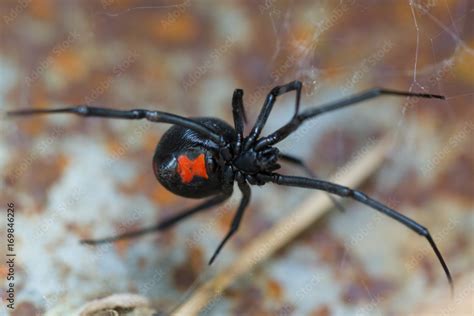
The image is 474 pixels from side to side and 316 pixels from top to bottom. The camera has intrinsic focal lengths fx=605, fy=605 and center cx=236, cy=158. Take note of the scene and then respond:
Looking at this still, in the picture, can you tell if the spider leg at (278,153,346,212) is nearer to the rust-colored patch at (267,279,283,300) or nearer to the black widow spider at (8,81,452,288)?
the black widow spider at (8,81,452,288)

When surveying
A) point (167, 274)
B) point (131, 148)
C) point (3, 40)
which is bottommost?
point (167, 274)

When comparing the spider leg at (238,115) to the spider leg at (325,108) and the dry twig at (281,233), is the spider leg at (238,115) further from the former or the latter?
the dry twig at (281,233)

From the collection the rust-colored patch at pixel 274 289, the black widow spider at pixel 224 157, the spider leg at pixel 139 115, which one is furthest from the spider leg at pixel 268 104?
the rust-colored patch at pixel 274 289

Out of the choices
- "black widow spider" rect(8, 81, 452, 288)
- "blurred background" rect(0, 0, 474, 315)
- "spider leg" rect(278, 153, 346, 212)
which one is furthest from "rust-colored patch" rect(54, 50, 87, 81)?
"spider leg" rect(278, 153, 346, 212)

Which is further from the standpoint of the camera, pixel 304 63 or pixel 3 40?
pixel 304 63

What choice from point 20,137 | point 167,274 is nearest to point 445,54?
point 167,274

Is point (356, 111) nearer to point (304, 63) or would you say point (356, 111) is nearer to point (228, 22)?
point (304, 63)

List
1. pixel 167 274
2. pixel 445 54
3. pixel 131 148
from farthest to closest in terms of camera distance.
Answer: pixel 445 54, pixel 131 148, pixel 167 274
